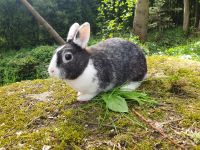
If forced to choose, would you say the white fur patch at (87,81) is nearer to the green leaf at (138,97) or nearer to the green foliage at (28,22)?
the green leaf at (138,97)

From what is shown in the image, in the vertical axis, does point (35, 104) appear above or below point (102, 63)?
below

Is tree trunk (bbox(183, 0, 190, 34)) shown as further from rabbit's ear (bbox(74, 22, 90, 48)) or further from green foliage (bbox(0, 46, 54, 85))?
rabbit's ear (bbox(74, 22, 90, 48))

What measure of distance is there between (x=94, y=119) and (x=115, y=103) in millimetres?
272

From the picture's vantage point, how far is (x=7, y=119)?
3.59 metres

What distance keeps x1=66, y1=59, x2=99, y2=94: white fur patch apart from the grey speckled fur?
54 millimetres

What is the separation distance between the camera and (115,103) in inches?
138

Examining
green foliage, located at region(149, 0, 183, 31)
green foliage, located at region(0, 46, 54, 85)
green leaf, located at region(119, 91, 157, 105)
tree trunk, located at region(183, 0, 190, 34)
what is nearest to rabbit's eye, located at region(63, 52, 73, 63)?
green leaf, located at region(119, 91, 157, 105)

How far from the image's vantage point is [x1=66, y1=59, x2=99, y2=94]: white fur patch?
354 cm

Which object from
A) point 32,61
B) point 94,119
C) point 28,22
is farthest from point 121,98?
point 28,22

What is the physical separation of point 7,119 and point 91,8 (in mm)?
14635

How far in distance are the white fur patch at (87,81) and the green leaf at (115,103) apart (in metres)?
0.17

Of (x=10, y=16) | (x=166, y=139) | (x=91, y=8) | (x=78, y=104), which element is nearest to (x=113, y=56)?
(x=78, y=104)

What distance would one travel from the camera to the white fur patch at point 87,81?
354 centimetres

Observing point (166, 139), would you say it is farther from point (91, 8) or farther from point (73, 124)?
point (91, 8)
